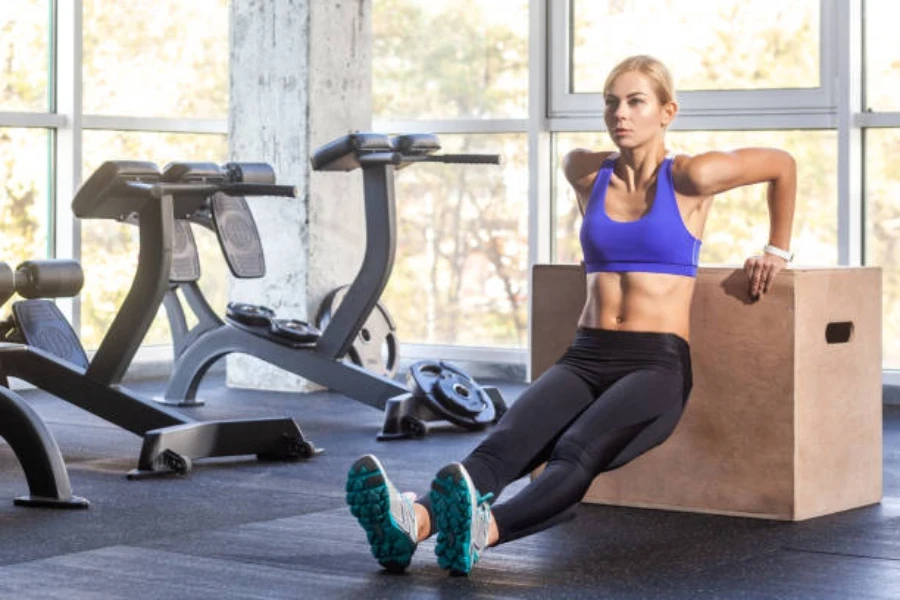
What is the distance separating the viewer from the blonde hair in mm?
3277

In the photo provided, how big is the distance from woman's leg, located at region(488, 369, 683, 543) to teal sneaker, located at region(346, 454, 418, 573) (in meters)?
0.18

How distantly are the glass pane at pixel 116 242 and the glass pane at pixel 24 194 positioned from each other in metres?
0.18

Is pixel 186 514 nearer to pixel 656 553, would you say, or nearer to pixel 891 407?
pixel 656 553

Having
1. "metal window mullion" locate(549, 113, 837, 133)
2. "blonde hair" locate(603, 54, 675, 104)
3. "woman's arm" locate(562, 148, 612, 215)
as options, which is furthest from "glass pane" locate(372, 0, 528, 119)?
"blonde hair" locate(603, 54, 675, 104)

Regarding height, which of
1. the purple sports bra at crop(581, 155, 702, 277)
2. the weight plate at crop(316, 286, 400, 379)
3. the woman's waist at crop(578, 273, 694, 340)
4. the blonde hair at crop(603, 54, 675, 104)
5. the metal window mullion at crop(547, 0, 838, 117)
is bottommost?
the weight plate at crop(316, 286, 400, 379)

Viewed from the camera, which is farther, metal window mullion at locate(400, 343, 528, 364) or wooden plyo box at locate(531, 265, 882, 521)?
metal window mullion at locate(400, 343, 528, 364)

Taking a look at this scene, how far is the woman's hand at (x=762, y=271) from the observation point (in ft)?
11.3

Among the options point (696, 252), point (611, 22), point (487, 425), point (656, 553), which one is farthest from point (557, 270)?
point (611, 22)

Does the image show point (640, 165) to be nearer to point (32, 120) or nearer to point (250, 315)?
point (250, 315)

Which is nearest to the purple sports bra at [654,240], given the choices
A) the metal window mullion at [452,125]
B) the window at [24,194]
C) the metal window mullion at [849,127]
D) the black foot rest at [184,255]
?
the black foot rest at [184,255]

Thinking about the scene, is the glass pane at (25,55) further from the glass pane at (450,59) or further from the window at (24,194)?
the glass pane at (450,59)

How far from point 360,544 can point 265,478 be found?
1005mm

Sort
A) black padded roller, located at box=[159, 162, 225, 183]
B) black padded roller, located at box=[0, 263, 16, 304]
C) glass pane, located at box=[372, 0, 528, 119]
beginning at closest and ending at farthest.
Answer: black padded roller, located at box=[0, 263, 16, 304], black padded roller, located at box=[159, 162, 225, 183], glass pane, located at box=[372, 0, 528, 119]

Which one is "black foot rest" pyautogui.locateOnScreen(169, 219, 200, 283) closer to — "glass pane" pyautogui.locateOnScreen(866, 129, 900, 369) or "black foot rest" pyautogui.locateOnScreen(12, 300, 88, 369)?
"black foot rest" pyautogui.locateOnScreen(12, 300, 88, 369)
